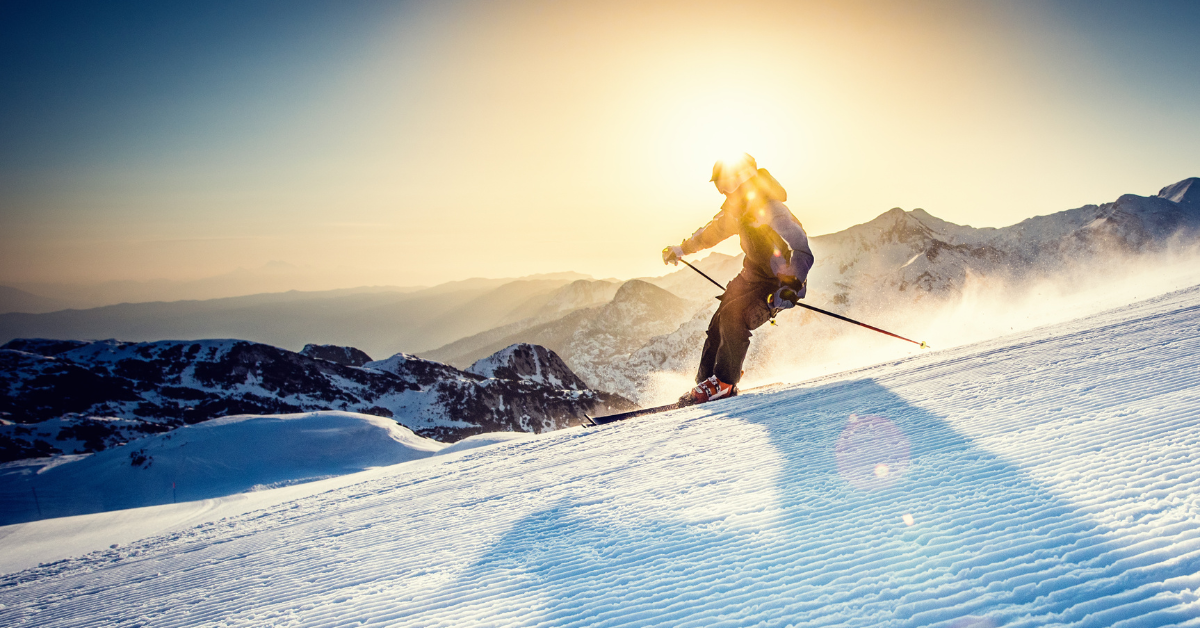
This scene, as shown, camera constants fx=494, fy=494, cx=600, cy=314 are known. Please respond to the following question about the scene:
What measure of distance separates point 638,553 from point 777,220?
5727 millimetres

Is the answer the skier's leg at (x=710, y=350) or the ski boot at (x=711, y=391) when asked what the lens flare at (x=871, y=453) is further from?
the skier's leg at (x=710, y=350)

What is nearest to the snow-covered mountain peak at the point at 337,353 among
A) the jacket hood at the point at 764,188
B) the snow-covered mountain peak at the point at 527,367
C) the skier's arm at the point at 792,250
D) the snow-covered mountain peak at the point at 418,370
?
the snow-covered mountain peak at the point at 527,367

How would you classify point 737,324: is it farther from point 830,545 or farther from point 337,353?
point 337,353

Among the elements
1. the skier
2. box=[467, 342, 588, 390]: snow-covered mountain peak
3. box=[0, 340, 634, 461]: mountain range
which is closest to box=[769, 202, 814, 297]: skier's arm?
the skier

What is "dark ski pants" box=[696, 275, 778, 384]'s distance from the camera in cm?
776

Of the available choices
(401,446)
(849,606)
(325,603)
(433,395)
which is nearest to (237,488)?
(401,446)

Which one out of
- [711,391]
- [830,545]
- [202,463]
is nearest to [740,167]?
[711,391]

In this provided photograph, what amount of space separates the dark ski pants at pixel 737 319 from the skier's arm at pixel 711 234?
0.76m

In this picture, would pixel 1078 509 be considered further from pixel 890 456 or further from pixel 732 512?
pixel 732 512

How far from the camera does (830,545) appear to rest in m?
2.28

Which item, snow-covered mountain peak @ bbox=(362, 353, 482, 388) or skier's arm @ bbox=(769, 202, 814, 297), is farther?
snow-covered mountain peak @ bbox=(362, 353, 482, 388)

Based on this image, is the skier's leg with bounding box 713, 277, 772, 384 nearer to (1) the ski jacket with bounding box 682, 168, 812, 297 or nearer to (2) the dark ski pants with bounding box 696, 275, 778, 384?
(2) the dark ski pants with bounding box 696, 275, 778, 384

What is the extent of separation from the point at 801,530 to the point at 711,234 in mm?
6418

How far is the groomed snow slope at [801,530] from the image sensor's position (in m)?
1.79
